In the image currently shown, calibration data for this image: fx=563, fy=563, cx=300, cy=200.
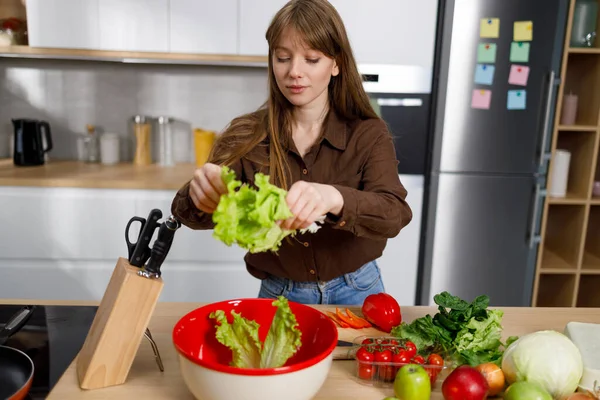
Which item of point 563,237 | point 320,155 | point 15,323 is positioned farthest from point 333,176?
point 563,237

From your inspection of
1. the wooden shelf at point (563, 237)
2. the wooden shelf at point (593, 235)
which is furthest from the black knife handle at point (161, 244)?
the wooden shelf at point (593, 235)

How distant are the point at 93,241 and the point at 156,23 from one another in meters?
1.01

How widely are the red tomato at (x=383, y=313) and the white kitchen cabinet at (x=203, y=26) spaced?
1.66 meters

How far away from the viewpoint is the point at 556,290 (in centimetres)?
292

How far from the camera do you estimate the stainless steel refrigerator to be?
94.1 inches

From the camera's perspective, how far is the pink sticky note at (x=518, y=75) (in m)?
2.42

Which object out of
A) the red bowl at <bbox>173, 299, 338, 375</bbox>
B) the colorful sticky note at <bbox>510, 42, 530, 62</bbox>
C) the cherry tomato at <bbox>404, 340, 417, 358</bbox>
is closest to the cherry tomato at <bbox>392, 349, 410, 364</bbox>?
the cherry tomato at <bbox>404, 340, 417, 358</bbox>

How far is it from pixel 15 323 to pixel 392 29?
1955mm

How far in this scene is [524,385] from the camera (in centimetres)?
90

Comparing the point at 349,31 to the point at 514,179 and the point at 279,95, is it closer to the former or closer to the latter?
the point at 514,179

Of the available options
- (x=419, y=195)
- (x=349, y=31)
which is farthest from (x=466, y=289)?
(x=349, y=31)

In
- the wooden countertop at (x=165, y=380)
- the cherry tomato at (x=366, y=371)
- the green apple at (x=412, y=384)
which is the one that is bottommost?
the wooden countertop at (x=165, y=380)

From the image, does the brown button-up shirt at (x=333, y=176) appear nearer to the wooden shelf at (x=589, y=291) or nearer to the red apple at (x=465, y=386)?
the red apple at (x=465, y=386)

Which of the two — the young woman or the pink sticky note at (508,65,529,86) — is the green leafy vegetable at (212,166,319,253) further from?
the pink sticky note at (508,65,529,86)
